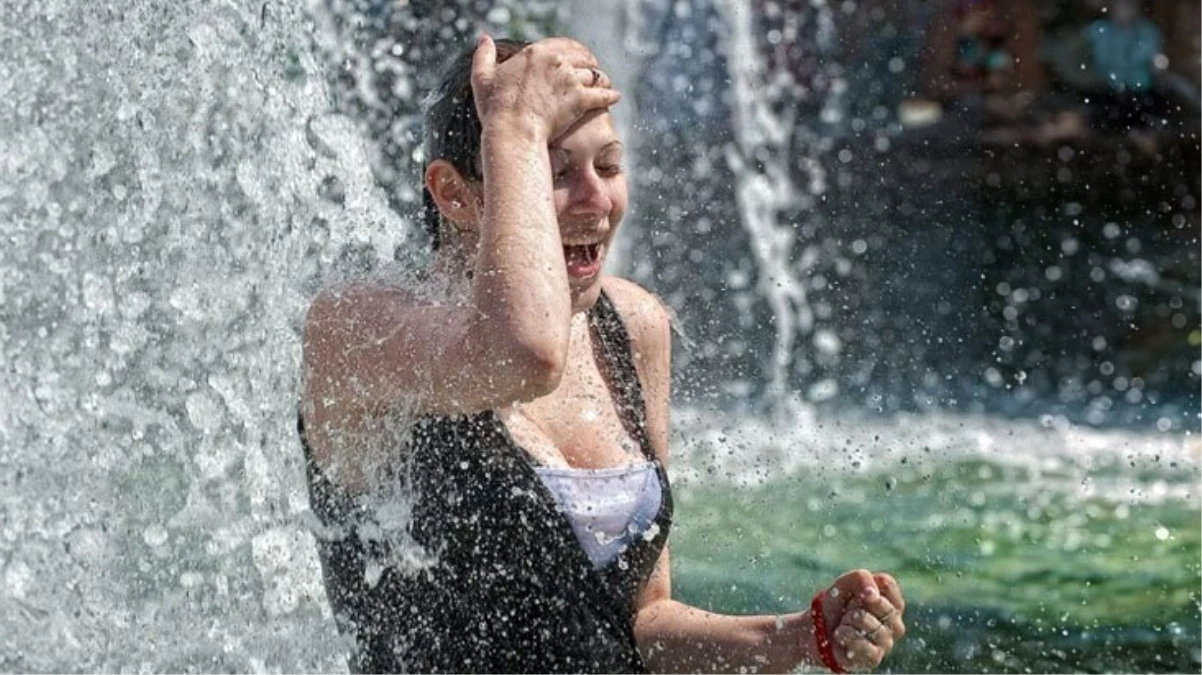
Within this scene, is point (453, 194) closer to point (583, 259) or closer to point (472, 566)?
point (583, 259)

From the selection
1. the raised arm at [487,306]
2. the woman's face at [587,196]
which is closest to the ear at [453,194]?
the raised arm at [487,306]

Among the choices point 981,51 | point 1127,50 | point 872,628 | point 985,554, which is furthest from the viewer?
point 981,51

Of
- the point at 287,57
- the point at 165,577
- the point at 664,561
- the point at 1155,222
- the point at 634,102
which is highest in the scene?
the point at 287,57

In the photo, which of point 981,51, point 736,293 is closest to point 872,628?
point 736,293

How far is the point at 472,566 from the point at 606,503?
0.64ft

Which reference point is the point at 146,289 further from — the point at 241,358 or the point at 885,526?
the point at 885,526

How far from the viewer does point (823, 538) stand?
6.48 m

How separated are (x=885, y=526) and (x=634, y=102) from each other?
4.55 m

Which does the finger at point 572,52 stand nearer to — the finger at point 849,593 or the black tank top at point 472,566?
the black tank top at point 472,566

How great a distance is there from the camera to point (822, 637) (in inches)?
97.2

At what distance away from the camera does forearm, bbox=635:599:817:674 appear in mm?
2578

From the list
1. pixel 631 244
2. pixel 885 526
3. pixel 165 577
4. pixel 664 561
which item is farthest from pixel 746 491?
pixel 664 561

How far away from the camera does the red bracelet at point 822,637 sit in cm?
246

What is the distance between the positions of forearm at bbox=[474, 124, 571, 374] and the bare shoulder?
47 cm
